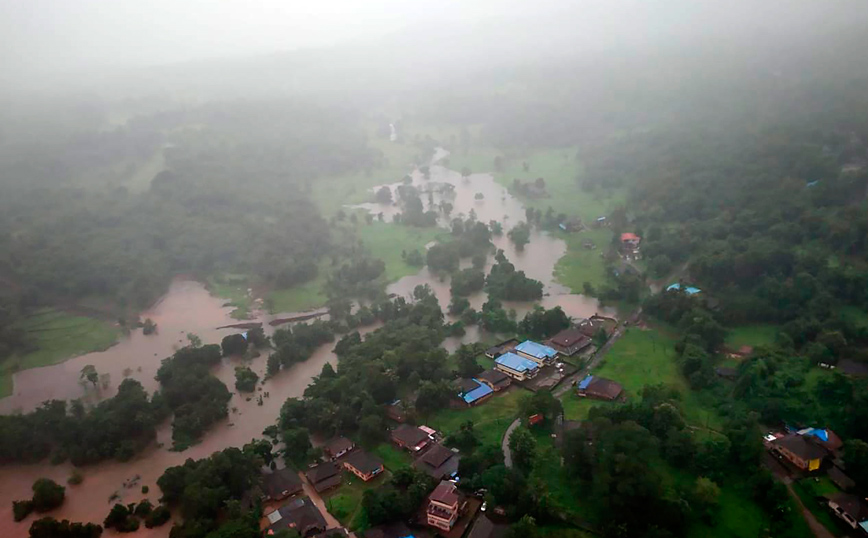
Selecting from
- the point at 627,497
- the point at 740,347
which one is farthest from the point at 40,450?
the point at 740,347

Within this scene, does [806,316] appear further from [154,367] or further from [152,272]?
[152,272]

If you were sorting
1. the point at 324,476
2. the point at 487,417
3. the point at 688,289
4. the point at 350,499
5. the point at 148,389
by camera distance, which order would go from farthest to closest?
the point at 688,289 < the point at 148,389 < the point at 487,417 < the point at 324,476 < the point at 350,499

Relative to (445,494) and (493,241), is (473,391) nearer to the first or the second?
(445,494)

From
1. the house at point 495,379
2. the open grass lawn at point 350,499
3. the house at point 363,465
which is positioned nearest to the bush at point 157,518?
the open grass lawn at point 350,499

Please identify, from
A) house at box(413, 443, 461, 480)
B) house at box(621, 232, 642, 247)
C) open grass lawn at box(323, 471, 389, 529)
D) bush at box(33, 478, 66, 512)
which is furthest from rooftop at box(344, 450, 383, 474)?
house at box(621, 232, 642, 247)

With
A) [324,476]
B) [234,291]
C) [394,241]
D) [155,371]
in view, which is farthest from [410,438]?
[394,241]
